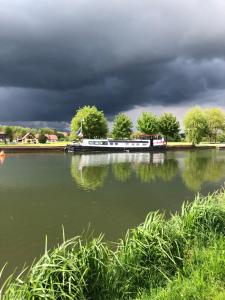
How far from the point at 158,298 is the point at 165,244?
5.74 feet

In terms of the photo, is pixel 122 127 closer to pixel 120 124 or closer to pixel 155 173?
pixel 120 124

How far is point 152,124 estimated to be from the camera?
340 ft

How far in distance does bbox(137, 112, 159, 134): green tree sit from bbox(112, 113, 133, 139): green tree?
3.74 meters

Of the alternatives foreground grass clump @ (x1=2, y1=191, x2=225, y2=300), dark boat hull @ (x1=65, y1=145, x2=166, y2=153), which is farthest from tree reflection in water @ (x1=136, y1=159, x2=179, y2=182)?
dark boat hull @ (x1=65, y1=145, x2=166, y2=153)

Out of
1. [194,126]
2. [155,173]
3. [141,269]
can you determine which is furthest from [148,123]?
[141,269]

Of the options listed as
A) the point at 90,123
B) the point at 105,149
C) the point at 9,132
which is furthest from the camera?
the point at 9,132

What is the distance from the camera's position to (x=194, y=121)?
100500 millimetres

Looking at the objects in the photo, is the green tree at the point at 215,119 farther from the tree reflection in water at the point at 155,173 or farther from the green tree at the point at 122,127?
the tree reflection in water at the point at 155,173

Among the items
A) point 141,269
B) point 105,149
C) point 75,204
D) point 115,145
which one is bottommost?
point 75,204

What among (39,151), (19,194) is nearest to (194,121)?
(39,151)

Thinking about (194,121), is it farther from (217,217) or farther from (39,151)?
(217,217)

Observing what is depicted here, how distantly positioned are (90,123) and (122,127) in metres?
11.4

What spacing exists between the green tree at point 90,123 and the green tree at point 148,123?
12000 mm

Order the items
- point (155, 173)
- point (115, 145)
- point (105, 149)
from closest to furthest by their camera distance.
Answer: point (155, 173)
point (105, 149)
point (115, 145)
